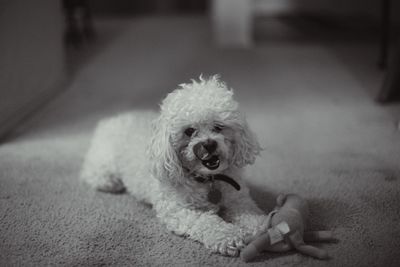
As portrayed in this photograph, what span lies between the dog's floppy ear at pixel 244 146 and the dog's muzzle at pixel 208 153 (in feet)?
0.26

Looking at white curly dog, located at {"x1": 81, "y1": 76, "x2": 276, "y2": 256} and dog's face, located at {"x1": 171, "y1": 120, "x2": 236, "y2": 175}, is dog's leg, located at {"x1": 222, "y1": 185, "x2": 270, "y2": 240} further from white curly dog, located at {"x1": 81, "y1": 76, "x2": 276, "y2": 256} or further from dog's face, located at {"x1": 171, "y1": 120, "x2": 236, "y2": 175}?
dog's face, located at {"x1": 171, "y1": 120, "x2": 236, "y2": 175}

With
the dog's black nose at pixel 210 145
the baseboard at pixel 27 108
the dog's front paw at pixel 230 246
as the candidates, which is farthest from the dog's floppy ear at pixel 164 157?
the baseboard at pixel 27 108

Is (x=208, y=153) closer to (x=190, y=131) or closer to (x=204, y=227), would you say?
(x=190, y=131)

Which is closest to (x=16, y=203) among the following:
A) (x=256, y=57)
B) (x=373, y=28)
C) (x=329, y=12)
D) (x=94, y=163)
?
(x=94, y=163)

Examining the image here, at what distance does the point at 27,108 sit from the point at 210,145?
160 centimetres

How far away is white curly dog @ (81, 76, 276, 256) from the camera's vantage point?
127cm

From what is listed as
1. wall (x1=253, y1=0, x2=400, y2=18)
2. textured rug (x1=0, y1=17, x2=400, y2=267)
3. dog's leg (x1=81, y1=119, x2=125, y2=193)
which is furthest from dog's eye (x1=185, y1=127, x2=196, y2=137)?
wall (x1=253, y1=0, x2=400, y2=18)

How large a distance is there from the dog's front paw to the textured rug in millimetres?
21

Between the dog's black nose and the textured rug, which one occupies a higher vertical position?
the dog's black nose

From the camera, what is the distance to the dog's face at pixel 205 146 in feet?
4.17

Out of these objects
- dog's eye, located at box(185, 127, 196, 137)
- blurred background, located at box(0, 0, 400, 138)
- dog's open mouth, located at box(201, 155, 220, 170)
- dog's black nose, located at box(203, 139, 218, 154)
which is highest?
dog's eye, located at box(185, 127, 196, 137)

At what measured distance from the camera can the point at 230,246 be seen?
1.21 meters

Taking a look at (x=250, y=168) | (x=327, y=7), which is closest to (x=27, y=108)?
(x=250, y=168)

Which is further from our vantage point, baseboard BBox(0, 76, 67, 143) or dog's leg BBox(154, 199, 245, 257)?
baseboard BBox(0, 76, 67, 143)
